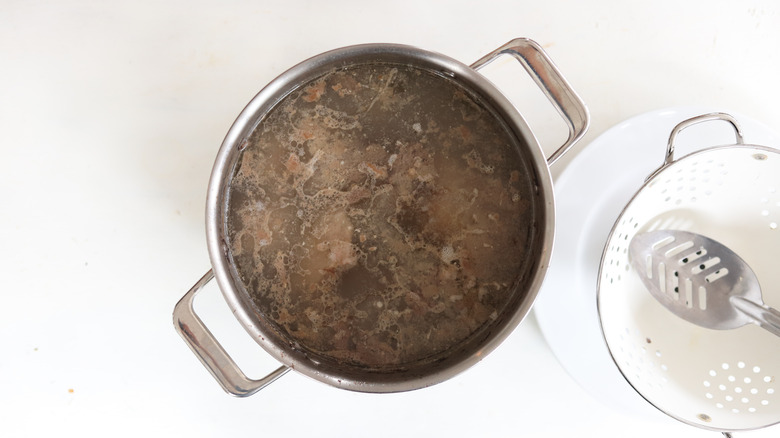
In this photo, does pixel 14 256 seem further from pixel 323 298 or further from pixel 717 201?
pixel 717 201

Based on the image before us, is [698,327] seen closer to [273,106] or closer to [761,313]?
[761,313]

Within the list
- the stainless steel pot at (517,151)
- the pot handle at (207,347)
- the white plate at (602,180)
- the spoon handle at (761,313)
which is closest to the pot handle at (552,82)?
the stainless steel pot at (517,151)

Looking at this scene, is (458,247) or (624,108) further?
(624,108)

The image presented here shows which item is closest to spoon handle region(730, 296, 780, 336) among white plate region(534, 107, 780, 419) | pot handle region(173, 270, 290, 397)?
white plate region(534, 107, 780, 419)

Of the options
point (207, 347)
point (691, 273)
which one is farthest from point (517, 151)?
point (207, 347)

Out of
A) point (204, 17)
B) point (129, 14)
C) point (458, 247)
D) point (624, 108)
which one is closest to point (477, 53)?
point (624, 108)

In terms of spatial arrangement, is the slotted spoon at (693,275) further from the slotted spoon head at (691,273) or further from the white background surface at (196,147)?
the white background surface at (196,147)
